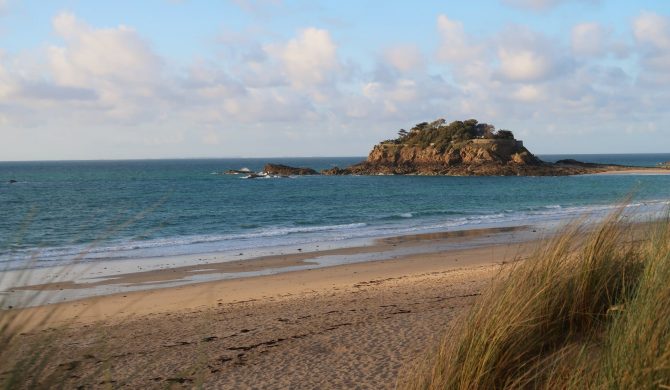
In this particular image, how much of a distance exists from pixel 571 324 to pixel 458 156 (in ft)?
288

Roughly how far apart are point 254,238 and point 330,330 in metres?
17.1

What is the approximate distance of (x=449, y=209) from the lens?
39.2m

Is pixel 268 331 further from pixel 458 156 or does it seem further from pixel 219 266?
pixel 458 156

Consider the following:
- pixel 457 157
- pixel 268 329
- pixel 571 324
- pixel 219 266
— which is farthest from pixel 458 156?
pixel 571 324

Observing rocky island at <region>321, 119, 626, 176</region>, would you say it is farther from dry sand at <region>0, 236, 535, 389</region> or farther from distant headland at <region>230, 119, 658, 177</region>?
dry sand at <region>0, 236, 535, 389</region>

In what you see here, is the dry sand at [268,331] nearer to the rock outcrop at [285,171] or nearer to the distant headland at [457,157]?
the distant headland at [457,157]

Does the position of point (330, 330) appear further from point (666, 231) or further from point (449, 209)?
point (449, 209)

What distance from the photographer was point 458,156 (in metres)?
91.4

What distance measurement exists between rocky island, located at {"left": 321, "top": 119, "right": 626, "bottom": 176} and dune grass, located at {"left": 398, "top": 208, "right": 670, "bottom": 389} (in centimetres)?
7938

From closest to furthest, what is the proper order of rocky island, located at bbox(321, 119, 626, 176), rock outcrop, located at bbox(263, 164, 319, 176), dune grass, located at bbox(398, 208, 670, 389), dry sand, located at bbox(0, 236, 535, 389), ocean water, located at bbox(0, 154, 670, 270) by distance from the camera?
dune grass, located at bbox(398, 208, 670, 389) → dry sand, located at bbox(0, 236, 535, 389) → ocean water, located at bbox(0, 154, 670, 270) → rocky island, located at bbox(321, 119, 626, 176) → rock outcrop, located at bbox(263, 164, 319, 176)

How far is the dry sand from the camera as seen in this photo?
250 inches

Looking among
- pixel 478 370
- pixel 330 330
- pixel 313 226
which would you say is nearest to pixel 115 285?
pixel 330 330

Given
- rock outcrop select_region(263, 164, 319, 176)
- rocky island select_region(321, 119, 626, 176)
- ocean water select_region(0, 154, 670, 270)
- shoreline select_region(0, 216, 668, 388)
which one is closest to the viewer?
shoreline select_region(0, 216, 668, 388)

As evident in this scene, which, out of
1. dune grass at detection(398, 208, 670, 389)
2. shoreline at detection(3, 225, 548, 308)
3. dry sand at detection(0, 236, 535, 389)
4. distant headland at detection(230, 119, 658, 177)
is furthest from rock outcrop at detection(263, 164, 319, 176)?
dune grass at detection(398, 208, 670, 389)
